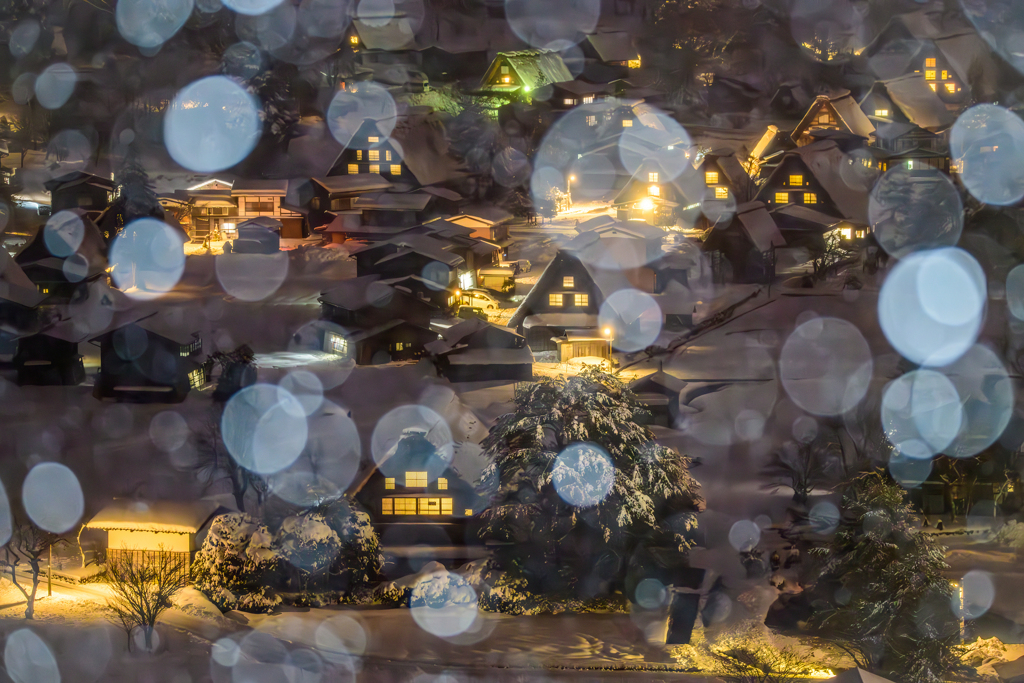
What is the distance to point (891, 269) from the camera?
72.2ft

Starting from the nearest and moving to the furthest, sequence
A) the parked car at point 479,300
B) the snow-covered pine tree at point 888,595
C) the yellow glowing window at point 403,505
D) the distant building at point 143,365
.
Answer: the snow-covered pine tree at point 888,595
the yellow glowing window at point 403,505
the distant building at point 143,365
the parked car at point 479,300

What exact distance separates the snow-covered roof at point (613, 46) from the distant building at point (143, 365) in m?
22.9

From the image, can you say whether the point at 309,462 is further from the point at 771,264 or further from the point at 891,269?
the point at 891,269

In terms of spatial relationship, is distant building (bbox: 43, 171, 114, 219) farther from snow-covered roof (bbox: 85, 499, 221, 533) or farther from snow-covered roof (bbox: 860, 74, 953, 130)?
snow-covered roof (bbox: 860, 74, 953, 130)

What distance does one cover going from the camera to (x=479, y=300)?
19781 mm

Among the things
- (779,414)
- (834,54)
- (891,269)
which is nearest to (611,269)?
(779,414)

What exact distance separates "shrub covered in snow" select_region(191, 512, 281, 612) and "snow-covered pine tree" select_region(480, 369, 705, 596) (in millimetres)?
3101

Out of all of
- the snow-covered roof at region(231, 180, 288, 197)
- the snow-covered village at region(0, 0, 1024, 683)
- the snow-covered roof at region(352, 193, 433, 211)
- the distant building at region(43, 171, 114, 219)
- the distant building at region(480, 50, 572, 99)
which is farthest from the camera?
the distant building at region(480, 50, 572, 99)

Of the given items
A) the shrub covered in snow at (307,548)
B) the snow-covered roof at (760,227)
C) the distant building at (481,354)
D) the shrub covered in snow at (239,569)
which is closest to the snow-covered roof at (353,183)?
the distant building at (481,354)

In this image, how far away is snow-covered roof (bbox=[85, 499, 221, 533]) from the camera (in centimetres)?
1153

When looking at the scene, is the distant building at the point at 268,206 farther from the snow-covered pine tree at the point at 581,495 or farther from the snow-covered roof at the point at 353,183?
the snow-covered pine tree at the point at 581,495

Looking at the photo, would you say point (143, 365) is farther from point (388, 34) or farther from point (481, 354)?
point (388, 34)

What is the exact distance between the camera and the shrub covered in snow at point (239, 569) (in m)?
11.0

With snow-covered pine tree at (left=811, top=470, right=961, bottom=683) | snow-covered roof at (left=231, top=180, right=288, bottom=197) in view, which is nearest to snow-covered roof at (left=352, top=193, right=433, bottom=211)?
snow-covered roof at (left=231, top=180, right=288, bottom=197)
